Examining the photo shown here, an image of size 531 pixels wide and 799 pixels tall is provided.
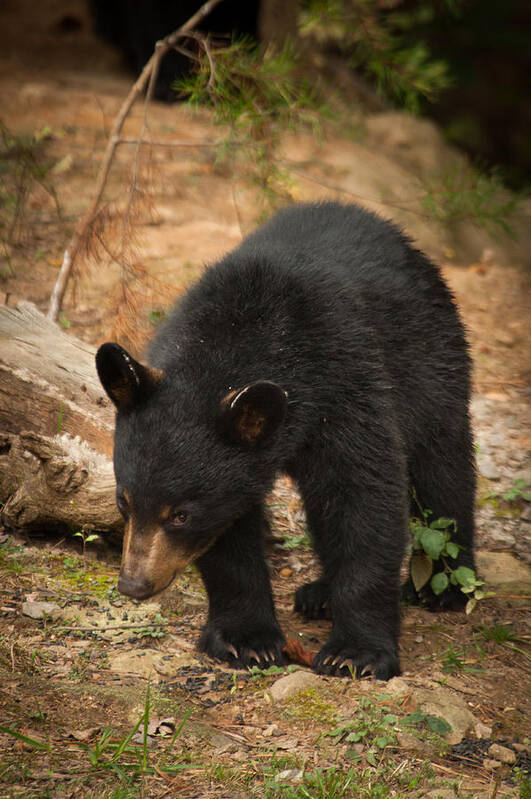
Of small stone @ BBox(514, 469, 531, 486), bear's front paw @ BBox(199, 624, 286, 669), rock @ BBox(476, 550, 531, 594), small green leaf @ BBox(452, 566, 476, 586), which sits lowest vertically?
small stone @ BBox(514, 469, 531, 486)

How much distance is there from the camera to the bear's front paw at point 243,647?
11.2ft

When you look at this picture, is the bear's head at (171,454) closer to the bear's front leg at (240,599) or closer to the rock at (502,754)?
the bear's front leg at (240,599)

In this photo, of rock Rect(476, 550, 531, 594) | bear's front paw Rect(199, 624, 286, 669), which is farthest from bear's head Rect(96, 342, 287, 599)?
rock Rect(476, 550, 531, 594)

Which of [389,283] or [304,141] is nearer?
[389,283]

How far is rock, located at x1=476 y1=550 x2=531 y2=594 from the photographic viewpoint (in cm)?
412

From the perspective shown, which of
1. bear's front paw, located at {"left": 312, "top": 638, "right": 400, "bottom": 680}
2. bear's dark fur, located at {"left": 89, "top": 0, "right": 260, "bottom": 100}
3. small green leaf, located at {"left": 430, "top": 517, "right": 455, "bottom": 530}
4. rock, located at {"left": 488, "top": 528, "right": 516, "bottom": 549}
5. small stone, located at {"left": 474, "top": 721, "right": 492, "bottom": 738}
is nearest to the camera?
small stone, located at {"left": 474, "top": 721, "right": 492, "bottom": 738}

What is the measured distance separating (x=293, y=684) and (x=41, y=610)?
101cm

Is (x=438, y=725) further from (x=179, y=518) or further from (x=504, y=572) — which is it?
(x=504, y=572)

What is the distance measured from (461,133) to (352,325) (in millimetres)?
9704

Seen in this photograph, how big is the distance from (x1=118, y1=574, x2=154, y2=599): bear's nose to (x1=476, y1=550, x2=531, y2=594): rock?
6.08 ft

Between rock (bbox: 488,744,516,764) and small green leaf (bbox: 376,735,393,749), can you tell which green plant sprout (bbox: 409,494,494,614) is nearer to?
rock (bbox: 488,744,516,764)

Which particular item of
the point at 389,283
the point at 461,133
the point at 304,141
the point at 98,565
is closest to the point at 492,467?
the point at 389,283

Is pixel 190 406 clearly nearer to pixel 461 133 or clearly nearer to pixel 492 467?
pixel 492 467

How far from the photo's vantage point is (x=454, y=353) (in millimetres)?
3990
